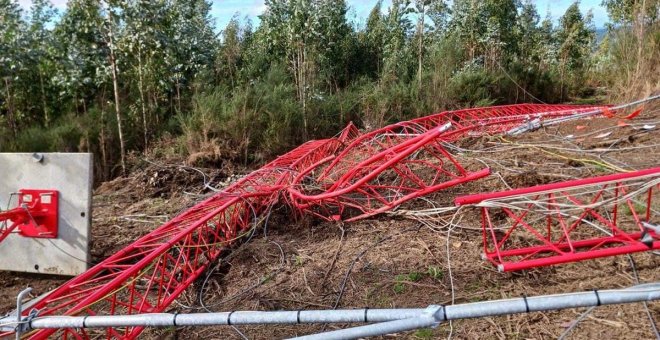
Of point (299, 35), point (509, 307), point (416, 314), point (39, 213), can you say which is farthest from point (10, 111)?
point (509, 307)

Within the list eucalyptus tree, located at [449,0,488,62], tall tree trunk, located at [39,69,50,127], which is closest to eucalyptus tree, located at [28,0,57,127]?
tall tree trunk, located at [39,69,50,127]

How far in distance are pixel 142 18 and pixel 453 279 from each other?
8.20m

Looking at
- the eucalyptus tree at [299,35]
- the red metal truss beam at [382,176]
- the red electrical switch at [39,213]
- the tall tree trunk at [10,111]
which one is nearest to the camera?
the red metal truss beam at [382,176]

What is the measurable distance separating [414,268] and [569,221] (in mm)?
1611

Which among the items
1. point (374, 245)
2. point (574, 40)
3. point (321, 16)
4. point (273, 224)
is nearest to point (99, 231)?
point (273, 224)

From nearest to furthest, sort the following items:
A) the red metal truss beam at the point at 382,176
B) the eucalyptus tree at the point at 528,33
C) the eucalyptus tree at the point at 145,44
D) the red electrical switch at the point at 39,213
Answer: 1. the red metal truss beam at the point at 382,176
2. the red electrical switch at the point at 39,213
3. the eucalyptus tree at the point at 145,44
4. the eucalyptus tree at the point at 528,33

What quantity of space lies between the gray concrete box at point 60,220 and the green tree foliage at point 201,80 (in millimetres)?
4472

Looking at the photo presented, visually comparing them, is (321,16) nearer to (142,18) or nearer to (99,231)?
(142,18)

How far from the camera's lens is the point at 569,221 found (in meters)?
4.74

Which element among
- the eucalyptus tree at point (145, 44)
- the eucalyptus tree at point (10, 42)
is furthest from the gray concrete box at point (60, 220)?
the eucalyptus tree at point (10, 42)

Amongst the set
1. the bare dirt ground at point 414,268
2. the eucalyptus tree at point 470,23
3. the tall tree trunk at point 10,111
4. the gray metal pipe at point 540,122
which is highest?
the eucalyptus tree at point 470,23

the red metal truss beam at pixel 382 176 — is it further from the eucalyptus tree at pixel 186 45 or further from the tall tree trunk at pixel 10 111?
the tall tree trunk at pixel 10 111

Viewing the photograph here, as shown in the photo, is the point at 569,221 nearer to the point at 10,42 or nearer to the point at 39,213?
the point at 39,213

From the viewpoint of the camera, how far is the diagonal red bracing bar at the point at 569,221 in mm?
3180
